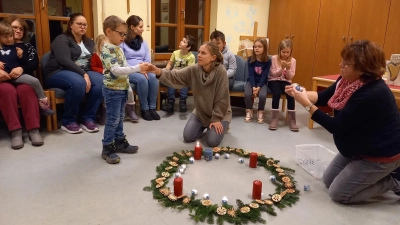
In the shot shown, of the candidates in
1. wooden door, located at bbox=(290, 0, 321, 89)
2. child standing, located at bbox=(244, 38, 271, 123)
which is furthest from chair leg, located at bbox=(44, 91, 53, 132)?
wooden door, located at bbox=(290, 0, 321, 89)

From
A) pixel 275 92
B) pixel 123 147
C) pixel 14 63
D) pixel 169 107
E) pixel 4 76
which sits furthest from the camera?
pixel 169 107

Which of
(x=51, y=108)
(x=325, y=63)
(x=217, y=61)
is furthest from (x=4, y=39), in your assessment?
A: (x=325, y=63)

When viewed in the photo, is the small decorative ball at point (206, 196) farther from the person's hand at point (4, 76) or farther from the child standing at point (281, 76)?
the person's hand at point (4, 76)

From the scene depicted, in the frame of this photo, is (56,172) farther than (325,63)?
No

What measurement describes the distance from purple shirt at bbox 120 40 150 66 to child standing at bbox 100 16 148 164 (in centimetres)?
137

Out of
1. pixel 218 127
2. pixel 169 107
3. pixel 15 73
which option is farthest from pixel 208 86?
pixel 15 73

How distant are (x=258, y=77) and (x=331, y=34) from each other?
5.58 feet

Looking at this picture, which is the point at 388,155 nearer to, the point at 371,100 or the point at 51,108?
the point at 371,100

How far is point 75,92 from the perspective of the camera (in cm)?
297

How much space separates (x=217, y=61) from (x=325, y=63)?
8.51 feet

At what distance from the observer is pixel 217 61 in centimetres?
278

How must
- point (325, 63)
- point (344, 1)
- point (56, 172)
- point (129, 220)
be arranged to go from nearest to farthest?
point (129, 220) < point (56, 172) < point (344, 1) < point (325, 63)

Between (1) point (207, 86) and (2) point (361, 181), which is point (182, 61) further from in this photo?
(2) point (361, 181)

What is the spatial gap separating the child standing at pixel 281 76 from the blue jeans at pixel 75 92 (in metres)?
1.84
